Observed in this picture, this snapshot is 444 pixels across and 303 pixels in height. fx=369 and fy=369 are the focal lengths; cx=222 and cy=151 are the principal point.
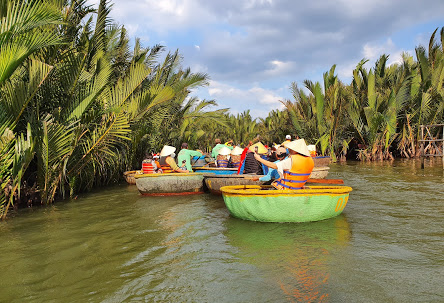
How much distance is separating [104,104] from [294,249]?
772cm

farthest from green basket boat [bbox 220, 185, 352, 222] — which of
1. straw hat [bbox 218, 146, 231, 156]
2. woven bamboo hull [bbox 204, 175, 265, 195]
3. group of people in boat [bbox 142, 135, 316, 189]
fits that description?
straw hat [bbox 218, 146, 231, 156]

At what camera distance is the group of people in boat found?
23.5ft

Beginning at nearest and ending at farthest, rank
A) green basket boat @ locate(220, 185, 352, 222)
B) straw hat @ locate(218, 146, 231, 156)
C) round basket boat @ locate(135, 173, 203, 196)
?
green basket boat @ locate(220, 185, 352, 222) → round basket boat @ locate(135, 173, 203, 196) → straw hat @ locate(218, 146, 231, 156)

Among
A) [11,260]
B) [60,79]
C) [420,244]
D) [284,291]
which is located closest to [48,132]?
[60,79]

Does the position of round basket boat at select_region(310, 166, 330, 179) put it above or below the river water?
above

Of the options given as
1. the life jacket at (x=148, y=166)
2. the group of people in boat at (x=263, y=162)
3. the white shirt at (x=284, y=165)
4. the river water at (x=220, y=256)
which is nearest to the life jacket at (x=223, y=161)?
the group of people in boat at (x=263, y=162)

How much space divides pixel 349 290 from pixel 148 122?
1040 cm

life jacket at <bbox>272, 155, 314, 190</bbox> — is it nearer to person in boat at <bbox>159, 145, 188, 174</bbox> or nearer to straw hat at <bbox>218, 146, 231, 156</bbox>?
person in boat at <bbox>159, 145, 188, 174</bbox>

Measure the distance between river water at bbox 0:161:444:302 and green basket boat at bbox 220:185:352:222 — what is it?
18cm

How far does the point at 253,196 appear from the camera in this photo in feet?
22.9

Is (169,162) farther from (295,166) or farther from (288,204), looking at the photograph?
(288,204)

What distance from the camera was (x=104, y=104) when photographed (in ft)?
36.3

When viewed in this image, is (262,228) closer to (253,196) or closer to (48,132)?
(253,196)

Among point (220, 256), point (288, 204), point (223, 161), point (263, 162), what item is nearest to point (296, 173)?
point (288, 204)
